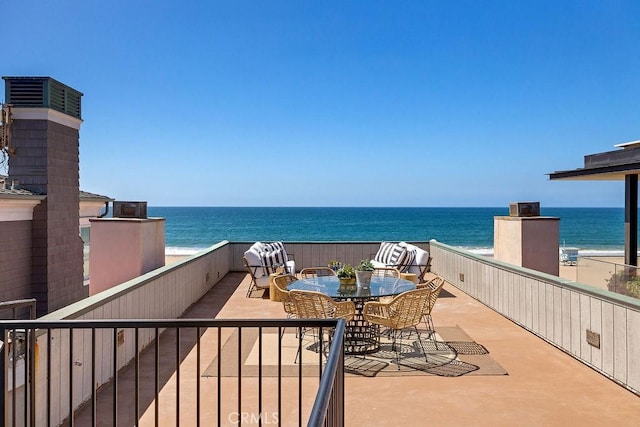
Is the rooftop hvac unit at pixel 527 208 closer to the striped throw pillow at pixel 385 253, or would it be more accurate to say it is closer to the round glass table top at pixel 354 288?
the striped throw pillow at pixel 385 253

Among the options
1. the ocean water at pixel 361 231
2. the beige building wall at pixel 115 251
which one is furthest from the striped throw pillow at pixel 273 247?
the ocean water at pixel 361 231

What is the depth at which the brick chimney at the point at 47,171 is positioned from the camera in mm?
6680

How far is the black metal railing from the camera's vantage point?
219 centimetres

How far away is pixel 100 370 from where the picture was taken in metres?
3.91

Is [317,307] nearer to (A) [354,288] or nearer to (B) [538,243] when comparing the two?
(A) [354,288]

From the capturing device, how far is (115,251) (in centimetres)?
734

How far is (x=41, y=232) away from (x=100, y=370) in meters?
3.68

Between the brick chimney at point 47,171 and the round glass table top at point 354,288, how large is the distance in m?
3.81

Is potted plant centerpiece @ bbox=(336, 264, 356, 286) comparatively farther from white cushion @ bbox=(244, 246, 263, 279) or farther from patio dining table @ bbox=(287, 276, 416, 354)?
white cushion @ bbox=(244, 246, 263, 279)

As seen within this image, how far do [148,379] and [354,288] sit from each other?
2.48 meters

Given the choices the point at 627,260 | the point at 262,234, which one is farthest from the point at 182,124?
the point at 627,260

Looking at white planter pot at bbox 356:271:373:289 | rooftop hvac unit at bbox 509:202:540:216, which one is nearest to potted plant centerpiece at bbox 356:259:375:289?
white planter pot at bbox 356:271:373:289

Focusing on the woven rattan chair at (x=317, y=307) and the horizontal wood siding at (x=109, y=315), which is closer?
the horizontal wood siding at (x=109, y=315)

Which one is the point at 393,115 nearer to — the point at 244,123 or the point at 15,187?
the point at 244,123
